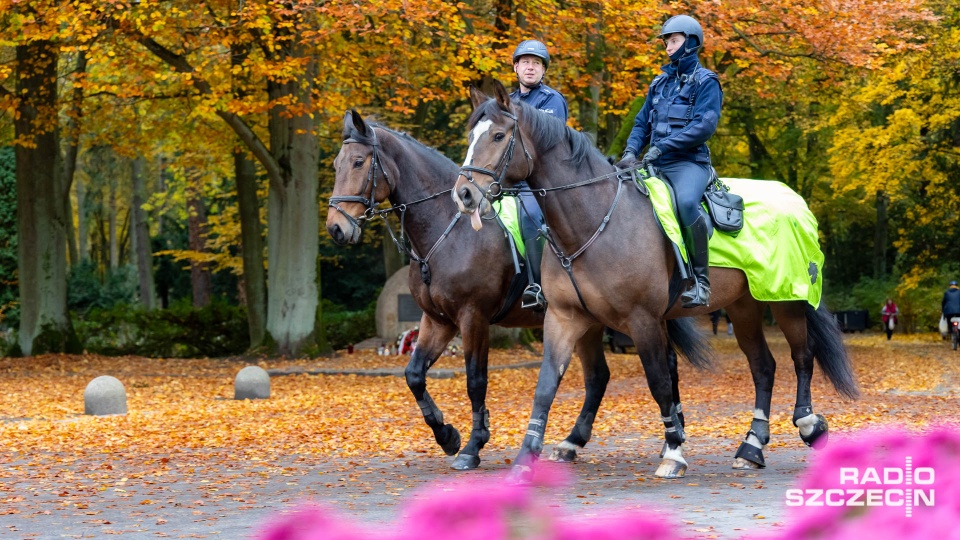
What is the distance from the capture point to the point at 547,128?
8.19 meters

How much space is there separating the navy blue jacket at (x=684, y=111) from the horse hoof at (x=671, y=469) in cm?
216

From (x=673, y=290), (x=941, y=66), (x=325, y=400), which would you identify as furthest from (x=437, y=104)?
(x=673, y=290)

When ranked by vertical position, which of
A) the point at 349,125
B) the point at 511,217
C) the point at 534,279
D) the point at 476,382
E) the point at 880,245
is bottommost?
the point at 880,245

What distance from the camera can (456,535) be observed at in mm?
1643

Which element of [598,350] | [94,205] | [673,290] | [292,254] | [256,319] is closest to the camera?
[673,290]

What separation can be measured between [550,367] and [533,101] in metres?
2.34

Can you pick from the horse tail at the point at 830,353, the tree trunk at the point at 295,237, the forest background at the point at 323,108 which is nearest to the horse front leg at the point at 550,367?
the horse tail at the point at 830,353

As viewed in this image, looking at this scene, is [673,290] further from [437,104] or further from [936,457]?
[437,104]

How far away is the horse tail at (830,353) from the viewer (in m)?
9.77

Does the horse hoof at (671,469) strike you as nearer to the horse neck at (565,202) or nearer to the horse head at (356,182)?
the horse neck at (565,202)

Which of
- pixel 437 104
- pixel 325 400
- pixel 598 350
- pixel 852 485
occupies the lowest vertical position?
pixel 325 400

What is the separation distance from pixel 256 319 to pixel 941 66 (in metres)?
17.9

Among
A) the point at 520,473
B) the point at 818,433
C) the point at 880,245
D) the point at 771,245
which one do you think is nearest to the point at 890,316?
the point at 880,245

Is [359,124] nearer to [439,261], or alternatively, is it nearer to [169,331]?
[439,261]
